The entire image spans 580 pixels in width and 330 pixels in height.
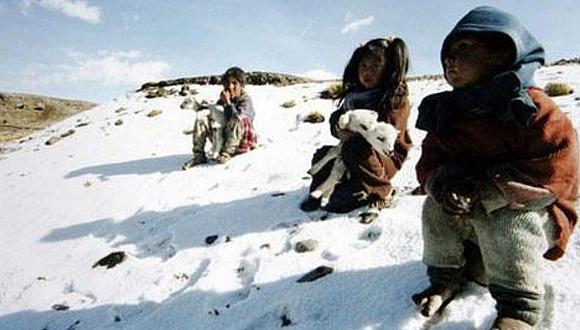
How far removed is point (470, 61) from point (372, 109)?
6.02ft

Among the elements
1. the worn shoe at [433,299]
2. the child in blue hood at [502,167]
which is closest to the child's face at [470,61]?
the child in blue hood at [502,167]

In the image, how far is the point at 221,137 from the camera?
6.58m

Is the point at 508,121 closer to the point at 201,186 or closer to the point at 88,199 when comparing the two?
the point at 201,186

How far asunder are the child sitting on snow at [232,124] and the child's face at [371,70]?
3015 millimetres

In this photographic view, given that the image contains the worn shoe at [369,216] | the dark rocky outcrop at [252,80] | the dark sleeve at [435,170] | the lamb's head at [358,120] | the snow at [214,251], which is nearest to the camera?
the dark sleeve at [435,170]

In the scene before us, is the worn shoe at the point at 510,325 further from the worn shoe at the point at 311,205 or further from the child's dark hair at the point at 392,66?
the worn shoe at the point at 311,205

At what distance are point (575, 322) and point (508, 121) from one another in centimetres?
85

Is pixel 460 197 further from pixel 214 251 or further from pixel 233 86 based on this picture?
pixel 233 86

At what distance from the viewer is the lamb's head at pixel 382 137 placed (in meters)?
3.44

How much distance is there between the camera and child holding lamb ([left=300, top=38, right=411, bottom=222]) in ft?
12.0

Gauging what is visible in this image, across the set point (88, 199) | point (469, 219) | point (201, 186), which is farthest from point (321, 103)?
point (469, 219)

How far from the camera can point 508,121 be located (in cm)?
184

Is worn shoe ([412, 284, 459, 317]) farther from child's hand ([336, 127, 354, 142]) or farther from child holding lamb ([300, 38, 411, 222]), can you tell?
child's hand ([336, 127, 354, 142])

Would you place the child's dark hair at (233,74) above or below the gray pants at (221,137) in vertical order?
above
